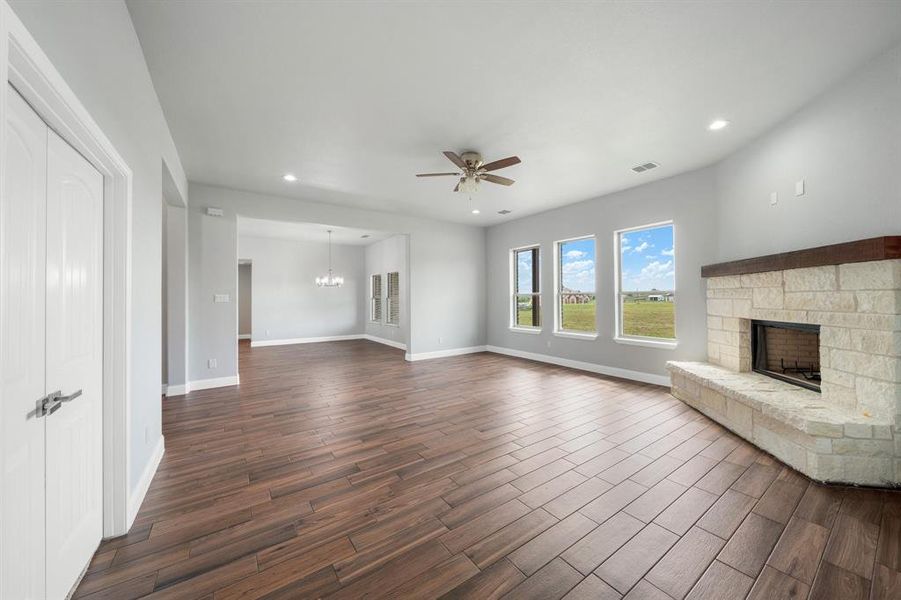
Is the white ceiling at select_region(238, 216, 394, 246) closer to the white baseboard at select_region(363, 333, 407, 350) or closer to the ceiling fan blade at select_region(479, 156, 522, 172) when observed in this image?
the white baseboard at select_region(363, 333, 407, 350)

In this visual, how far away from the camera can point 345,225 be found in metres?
5.99

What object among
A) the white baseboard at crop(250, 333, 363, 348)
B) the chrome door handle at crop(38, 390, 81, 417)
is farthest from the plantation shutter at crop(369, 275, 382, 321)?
the chrome door handle at crop(38, 390, 81, 417)

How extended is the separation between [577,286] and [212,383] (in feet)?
19.6

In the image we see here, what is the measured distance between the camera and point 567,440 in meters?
3.04

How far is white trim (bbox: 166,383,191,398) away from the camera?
175 inches

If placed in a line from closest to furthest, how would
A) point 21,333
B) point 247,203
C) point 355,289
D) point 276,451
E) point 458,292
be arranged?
point 21,333 → point 276,451 → point 247,203 → point 458,292 → point 355,289

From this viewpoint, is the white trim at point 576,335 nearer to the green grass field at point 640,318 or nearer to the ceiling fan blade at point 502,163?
the green grass field at point 640,318

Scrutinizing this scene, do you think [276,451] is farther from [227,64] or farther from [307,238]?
[307,238]

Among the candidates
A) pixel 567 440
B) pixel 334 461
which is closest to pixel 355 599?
pixel 334 461

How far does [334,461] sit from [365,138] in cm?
304

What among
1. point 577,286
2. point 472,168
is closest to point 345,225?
point 472,168

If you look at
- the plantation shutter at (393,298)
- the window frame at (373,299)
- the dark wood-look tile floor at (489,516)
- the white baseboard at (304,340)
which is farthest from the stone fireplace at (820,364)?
the white baseboard at (304,340)

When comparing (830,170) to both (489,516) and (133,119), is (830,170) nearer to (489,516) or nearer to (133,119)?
(489,516)

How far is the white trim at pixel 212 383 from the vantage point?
4.71 meters
